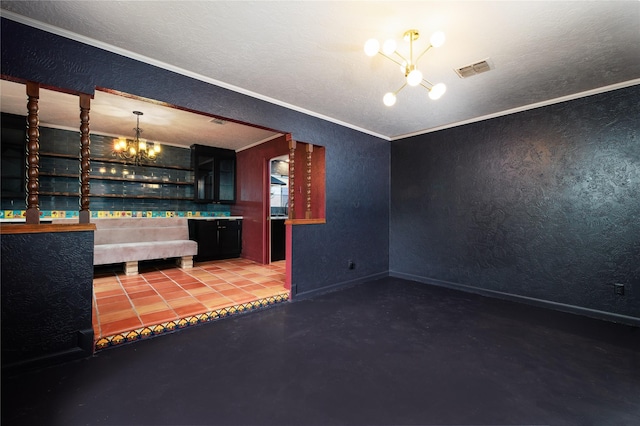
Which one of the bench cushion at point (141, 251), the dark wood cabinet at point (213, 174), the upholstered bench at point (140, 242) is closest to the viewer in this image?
the bench cushion at point (141, 251)

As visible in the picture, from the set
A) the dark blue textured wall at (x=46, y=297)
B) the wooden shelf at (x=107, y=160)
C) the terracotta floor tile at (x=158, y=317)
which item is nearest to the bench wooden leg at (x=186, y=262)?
the wooden shelf at (x=107, y=160)

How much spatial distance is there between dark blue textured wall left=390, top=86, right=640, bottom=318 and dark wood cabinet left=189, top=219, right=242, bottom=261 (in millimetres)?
3714

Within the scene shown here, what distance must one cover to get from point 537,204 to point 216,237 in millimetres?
5652

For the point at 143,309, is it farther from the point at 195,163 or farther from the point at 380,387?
the point at 195,163

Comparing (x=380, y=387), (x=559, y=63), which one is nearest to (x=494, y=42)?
(x=559, y=63)

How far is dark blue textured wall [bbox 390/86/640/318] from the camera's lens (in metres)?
3.05

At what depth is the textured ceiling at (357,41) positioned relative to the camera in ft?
6.30

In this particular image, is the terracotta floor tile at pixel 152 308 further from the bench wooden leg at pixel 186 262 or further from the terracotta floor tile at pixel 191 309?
the bench wooden leg at pixel 186 262

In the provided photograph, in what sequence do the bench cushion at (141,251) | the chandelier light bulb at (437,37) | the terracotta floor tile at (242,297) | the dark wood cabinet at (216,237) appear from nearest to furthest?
the chandelier light bulb at (437,37) → the terracotta floor tile at (242,297) → the bench cushion at (141,251) → the dark wood cabinet at (216,237)

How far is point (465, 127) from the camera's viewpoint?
4250 millimetres

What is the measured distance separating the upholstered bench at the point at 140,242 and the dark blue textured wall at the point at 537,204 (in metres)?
4.22

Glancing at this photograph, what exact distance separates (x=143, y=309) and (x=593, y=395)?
392 cm

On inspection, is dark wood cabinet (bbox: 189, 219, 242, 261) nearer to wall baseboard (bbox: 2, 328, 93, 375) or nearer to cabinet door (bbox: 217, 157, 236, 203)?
cabinet door (bbox: 217, 157, 236, 203)

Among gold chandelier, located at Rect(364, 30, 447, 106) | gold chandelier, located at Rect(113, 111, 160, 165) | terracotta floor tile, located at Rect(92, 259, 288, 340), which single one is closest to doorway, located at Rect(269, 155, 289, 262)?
terracotta floor tile, located at Rect(92, 259, 288, 340)
